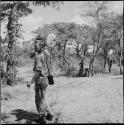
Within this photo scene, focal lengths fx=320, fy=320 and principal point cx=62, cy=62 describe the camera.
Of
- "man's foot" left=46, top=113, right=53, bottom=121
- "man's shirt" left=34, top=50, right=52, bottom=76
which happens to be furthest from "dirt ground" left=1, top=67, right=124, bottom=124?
"man's shirt" left=34, top=50, right=52, bottom=76

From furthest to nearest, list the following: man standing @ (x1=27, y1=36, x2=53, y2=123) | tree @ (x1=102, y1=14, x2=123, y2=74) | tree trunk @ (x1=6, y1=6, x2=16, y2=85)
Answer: tree @ (x1=102, y1=14, x2=123, y2=74), tree trunk @ (x1=6, y1=6, x2=16, y2=85), man standing @ (x1=27, y1=36, x2=53, y2=123)

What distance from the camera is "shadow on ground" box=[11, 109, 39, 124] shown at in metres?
6.90

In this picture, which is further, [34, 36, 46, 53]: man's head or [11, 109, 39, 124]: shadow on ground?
[11, 109, 39, 124]: shadow on ground

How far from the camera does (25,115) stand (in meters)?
7.28

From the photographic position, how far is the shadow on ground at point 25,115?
690cm

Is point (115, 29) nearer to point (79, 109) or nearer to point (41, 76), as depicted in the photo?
point (79, 109)

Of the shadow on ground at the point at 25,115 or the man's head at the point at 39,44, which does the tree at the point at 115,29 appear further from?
the man's head at the point at 39,44

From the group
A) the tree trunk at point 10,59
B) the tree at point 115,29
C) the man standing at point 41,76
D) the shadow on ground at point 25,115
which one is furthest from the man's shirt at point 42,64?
the tree at point 115,29

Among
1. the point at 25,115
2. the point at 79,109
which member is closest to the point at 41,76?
the point at 25,115

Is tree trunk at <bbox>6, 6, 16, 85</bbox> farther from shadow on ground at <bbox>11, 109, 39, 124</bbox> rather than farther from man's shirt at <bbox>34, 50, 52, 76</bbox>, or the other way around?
man's shirt at <bbox>34, 50, 52, 76</bbox>

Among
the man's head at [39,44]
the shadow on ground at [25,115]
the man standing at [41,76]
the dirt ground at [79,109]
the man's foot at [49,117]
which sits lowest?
the dirt ground at [79,109]

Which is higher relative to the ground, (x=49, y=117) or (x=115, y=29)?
(x=115, y=29)

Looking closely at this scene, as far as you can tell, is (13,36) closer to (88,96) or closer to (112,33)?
(88,96)

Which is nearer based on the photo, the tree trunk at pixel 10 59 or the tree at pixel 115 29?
the tree trunk at pixel 10 59
